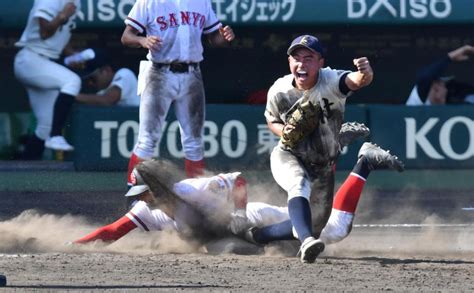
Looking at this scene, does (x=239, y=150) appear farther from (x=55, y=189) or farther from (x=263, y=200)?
(x=263, y=200)

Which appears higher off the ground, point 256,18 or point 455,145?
point 256,18

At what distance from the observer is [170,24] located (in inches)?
404

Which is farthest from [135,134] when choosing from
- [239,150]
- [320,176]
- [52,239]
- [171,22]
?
[320,176]

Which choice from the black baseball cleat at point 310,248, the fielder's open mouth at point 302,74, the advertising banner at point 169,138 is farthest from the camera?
the advertising banner at point 169,138

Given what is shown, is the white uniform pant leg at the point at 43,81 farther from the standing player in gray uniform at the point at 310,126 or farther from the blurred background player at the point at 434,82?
the standing player in gray uniform at the point at 310,126

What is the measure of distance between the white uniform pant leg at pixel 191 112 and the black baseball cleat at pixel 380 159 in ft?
8.17

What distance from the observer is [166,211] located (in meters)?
8.12

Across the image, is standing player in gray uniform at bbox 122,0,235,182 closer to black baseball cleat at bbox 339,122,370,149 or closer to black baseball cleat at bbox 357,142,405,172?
black baseball cleat at bbox 339,122,370,149

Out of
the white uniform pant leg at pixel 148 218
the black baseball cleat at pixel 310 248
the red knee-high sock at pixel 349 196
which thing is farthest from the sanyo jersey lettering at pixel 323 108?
the white uniform pant leg at pixel 148 218

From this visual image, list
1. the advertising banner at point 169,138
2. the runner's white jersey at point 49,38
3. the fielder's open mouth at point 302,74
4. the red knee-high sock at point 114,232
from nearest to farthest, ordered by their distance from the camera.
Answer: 1. the fielder's open mouth at point 302,74
2. the red knee-high sock at point 114,232
3. the advertising banner at point 169,138
4. the runner's white jersey at point 49,38

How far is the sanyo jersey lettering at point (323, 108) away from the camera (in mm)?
7809

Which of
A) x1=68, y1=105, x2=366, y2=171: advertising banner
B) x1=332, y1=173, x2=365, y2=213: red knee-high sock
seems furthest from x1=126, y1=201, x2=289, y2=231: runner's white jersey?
x1=68, y1=105, x2=366, y2=171: advertising banner

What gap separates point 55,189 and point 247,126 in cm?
206

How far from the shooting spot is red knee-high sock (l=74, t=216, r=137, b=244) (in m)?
8.17
